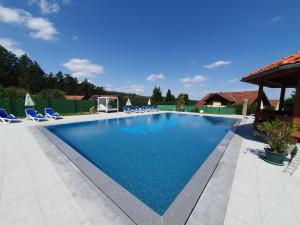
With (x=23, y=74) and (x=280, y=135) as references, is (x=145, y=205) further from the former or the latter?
(x=23, y=74)

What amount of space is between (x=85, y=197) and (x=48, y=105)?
14537 mm

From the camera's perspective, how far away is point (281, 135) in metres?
3.89

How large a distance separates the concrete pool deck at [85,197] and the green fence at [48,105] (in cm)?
1102

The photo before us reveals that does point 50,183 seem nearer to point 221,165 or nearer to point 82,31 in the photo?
point 221,165

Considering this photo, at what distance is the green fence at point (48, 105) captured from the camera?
1164 cm

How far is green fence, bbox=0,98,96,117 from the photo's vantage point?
11.6 m

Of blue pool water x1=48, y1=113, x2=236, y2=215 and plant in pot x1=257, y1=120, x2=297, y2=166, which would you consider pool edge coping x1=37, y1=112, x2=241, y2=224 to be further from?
plant in pot x1=257, y1=120, x2=297, y2=166

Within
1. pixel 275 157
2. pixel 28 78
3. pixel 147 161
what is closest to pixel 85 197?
pixel 147 161

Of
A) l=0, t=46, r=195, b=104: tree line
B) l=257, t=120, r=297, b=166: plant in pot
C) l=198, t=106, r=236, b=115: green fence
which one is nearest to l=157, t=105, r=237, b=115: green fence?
l=198, t=106, r=236, b=115: green fence

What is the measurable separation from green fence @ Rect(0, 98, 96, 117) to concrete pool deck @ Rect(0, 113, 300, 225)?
434 inches

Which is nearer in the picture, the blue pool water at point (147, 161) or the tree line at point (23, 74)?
the blue pool water at point (147, 161)

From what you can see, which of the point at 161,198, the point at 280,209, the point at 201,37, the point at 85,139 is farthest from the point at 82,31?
the point at 280,209

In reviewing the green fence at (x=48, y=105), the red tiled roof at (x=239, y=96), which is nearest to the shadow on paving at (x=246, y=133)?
the green fence at (x=48, y=105)

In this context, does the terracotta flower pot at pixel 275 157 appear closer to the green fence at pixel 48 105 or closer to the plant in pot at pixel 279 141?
the plant in pot at pixel 279 141
